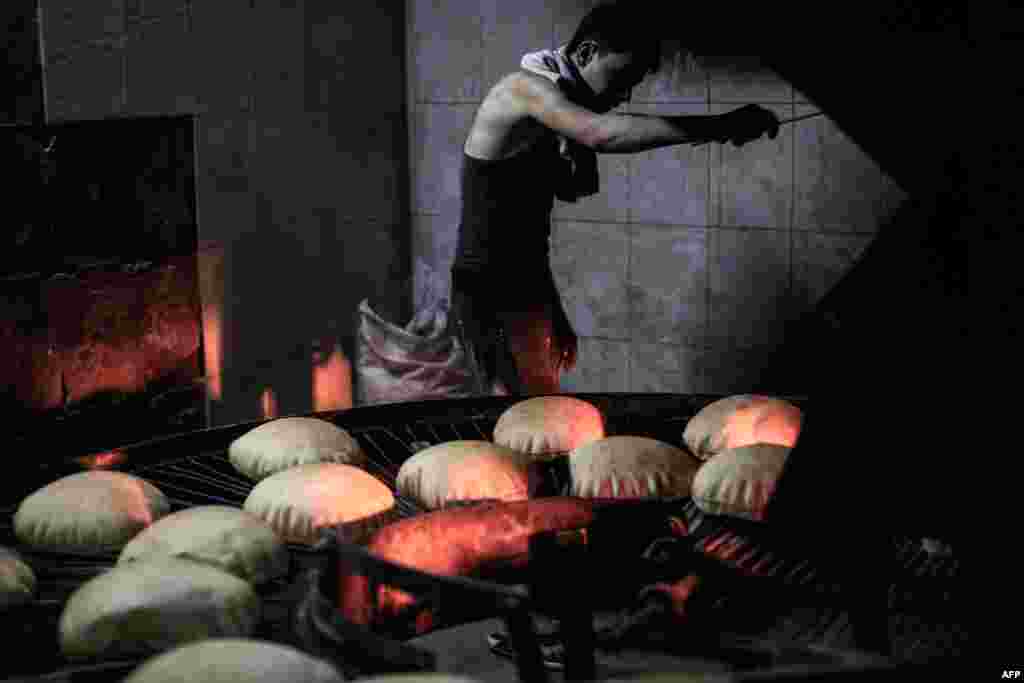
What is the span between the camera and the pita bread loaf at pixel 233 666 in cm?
146

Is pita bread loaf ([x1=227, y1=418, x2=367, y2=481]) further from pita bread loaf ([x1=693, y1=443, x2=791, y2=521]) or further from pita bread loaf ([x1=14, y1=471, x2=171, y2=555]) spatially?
pita bread loaf ([x1=693, y1=443, x2=791, y2=521])

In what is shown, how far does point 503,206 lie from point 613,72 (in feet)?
1.97

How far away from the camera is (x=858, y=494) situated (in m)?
1.98

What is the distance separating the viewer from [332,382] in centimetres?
587

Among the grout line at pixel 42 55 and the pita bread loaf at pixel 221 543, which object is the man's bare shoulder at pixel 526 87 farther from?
the pita bread loaf at pixel 221 543

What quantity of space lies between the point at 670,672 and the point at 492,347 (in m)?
1.68

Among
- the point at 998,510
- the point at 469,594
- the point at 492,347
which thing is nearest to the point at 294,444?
the point at 469,594

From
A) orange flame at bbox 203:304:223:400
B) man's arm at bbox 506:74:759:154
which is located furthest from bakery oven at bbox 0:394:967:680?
orange flame at bbox 203:304:223:400

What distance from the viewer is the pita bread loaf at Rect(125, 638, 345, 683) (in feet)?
4.77

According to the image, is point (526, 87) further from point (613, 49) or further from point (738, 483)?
point (738, 483)

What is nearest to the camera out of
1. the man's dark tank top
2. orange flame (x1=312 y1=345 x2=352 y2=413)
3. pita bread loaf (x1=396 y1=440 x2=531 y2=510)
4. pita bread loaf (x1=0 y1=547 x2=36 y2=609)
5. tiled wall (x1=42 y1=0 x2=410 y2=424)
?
pita bread loaf (x1=0 y1=547 x2=36 y2=609)

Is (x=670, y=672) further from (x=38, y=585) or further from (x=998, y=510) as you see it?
(x=38, y=585)

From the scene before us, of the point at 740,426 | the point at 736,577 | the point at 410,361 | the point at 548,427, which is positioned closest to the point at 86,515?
the point at 548,427

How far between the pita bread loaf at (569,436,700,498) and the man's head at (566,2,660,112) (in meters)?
1.96
